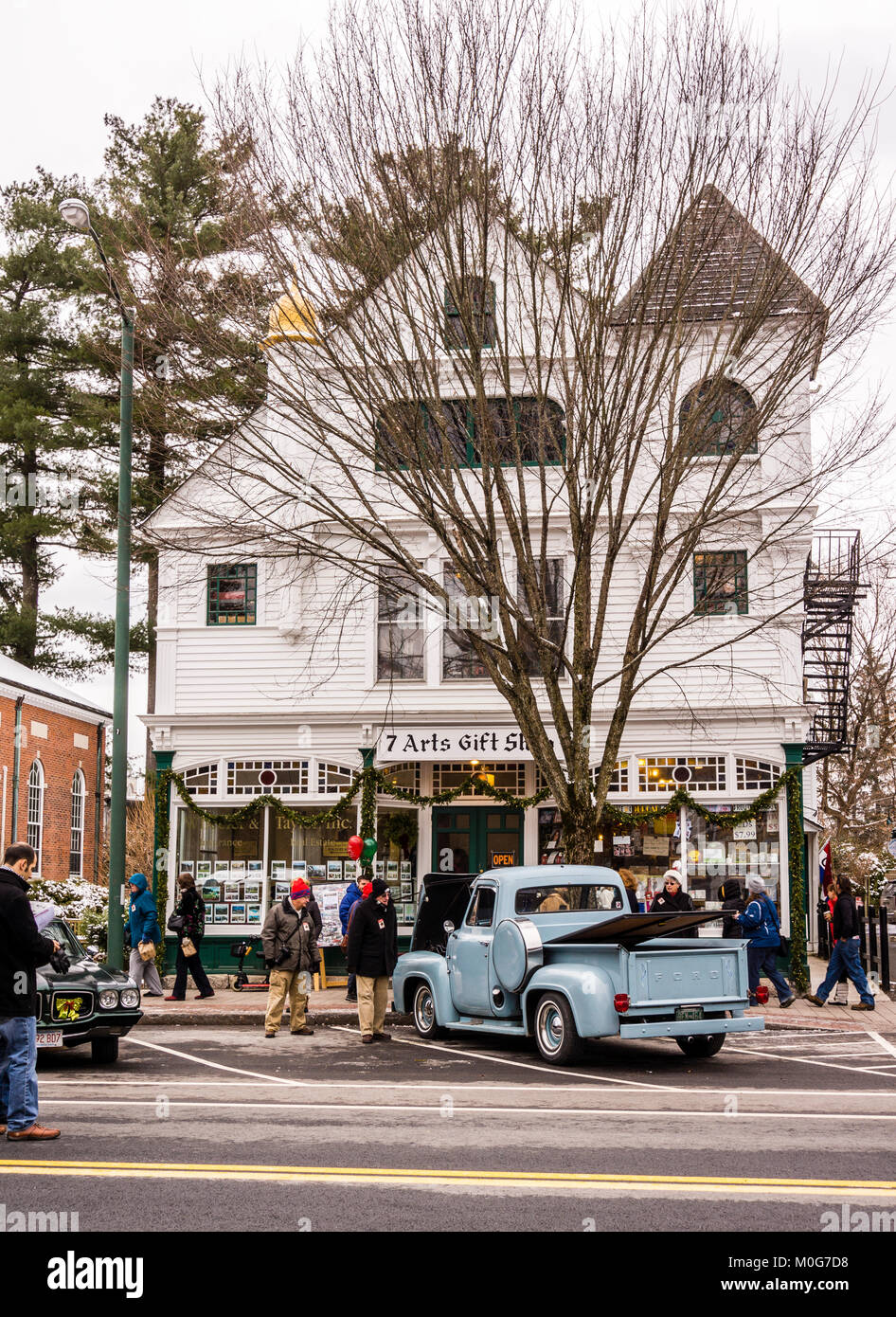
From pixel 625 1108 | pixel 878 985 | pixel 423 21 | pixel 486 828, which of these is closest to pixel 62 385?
pixel 486 828

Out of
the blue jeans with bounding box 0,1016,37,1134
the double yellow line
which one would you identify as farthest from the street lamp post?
the double yellow line

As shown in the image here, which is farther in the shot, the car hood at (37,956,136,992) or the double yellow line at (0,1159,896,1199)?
the car hood at (37,956,136,992)

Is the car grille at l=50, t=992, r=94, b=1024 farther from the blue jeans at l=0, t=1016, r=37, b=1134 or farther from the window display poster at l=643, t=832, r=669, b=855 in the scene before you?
the window display poster at l=643, t=832, r=669, b=855

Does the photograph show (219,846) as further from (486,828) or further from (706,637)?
(706,637)

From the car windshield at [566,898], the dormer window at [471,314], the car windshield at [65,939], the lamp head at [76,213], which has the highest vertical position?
the lamp head at [76,213]

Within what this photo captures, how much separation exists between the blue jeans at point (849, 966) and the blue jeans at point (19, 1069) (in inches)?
454

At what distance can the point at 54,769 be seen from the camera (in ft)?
126

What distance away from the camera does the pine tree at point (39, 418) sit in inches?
1473

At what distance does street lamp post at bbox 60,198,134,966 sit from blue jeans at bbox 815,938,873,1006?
365 inches

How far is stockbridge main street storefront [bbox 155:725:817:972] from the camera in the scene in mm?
20375

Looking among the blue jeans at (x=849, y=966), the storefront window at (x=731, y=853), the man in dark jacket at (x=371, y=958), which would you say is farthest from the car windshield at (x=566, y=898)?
the storefront window at (x=731, y=853)

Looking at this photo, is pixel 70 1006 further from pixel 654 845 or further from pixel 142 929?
pixel 654 845

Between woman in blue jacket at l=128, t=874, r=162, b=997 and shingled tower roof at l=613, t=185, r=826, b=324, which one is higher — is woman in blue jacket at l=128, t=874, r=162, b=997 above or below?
below

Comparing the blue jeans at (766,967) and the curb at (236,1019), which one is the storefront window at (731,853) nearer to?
the blue jeans at (766,967)
